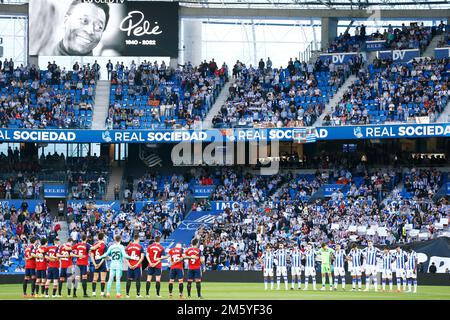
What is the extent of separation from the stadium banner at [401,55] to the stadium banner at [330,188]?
10451mm

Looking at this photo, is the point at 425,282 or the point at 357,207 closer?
the point at 425,282

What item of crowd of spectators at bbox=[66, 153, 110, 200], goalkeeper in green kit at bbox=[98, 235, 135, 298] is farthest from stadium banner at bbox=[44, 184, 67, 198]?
goalkeeper in green kit at bbox=[98, 235, 135, 298]

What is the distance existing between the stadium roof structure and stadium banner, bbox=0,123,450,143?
1126 cm

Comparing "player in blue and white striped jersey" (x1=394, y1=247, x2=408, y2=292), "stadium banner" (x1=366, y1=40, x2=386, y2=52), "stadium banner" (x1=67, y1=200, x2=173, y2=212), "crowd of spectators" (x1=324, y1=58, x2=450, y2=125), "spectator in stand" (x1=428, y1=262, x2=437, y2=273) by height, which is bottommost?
"spectator in stand" (x1=428, y1=262, x2=437, y2=273)

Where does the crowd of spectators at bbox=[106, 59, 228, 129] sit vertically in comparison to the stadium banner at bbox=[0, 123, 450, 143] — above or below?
above

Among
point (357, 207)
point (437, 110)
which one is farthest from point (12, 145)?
point (437, 110)

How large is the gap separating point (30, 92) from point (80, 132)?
5579 mm

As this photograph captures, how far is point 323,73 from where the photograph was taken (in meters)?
56.6

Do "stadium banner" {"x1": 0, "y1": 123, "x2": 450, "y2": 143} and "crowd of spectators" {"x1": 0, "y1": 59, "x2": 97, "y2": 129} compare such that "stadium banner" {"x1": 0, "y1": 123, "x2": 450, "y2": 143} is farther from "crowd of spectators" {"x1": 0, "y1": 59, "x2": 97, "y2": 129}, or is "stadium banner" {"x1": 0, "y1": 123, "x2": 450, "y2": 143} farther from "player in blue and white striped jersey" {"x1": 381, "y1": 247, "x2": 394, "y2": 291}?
"player in blue and white striped jersey" {"x1": 381, "y1": 247, "x2": 394, "y2": 291}

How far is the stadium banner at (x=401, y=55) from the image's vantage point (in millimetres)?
55844

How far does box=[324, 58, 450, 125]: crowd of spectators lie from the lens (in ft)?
165

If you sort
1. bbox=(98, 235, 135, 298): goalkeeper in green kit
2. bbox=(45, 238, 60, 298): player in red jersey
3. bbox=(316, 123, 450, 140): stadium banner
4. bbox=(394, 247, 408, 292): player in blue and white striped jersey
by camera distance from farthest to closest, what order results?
bbox=(316, 123, 450, 140): stadium banner
bbox=(394, 247, 408, 292): player in blue and white striped jersey
bbox=(45, 238, 60, 298): player in red jersey
bbox=(98, 235, 135, 298): goalkeeper in green kit
